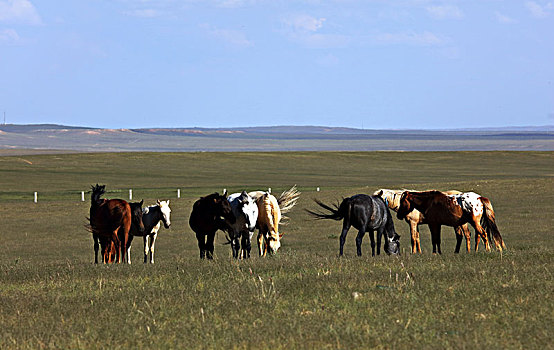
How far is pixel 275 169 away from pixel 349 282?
272 feet

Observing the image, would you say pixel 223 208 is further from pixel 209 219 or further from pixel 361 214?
pixel 361 214

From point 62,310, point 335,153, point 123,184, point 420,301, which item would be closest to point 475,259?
point 420,301

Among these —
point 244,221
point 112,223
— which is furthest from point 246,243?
point 112,223

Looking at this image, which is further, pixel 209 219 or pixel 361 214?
pixel 209 219

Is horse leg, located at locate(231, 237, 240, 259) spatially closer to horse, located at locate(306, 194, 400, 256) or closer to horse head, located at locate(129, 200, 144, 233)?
horse, located at locate(306, 194, 400, 256)

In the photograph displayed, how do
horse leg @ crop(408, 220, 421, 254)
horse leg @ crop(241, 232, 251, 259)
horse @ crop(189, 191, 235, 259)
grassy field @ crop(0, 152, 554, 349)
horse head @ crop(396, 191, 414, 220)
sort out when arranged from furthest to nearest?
1. horse leg @ crop(408, 220, 421, 254)
2. horse leg @ crop(241, 232, 251, 259)
3. horse @ crop(189, 191, 235, 259)
4. horse head @ crop(396, 191, 414, 220)
5. grassy field @ crop(0, 152, 554, 349)

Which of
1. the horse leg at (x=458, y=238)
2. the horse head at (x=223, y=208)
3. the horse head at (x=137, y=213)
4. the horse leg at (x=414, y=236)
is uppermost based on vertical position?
the horse head at (x=223, y=208)

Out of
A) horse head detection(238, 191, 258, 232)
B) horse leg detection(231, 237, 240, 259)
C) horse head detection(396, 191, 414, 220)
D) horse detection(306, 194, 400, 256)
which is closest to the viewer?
horse detection(306, 194, 400, 256)

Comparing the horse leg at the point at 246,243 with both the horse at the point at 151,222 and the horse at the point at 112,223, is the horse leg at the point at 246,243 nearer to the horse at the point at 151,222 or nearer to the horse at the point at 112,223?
the horse at the point at 112,223

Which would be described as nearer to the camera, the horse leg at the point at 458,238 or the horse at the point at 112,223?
the horse leg at the point at 458,238

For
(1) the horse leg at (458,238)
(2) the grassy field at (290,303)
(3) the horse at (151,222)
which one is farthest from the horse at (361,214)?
(3) the horse at (151,222)

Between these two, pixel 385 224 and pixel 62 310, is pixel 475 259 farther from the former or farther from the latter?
pixel 62 310

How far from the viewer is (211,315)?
10117 millimetres

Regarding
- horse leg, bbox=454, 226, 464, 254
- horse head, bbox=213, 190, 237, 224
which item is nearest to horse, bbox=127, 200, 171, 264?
horse head, bbox=213, 190, 237, 224
